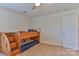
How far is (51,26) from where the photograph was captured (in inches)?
228

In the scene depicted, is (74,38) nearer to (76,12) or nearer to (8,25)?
(76,12)

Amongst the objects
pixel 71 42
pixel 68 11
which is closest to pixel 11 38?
pixel 71 42

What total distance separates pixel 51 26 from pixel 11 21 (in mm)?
2227

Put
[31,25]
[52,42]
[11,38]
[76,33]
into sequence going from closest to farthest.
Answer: [11,38] < [76,33] < [52,42] < [31,25]

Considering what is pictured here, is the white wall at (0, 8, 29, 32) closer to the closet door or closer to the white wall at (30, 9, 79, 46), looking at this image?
the white wall at (30, 9, 79, 46)

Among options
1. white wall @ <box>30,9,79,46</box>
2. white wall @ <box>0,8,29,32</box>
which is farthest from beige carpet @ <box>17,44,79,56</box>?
white wall @ <box>0,8,29,32</box>

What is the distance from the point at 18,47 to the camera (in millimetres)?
3912

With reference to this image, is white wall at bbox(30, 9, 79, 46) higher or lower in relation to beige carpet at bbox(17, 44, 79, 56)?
higher

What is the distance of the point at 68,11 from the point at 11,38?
9.66 feet

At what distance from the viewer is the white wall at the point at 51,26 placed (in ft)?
17.4

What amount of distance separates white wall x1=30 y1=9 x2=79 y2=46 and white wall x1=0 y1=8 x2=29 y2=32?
3.26 ft

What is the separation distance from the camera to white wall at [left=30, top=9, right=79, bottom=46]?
17.4 ft

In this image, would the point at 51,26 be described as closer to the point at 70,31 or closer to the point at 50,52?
the point at 70,31

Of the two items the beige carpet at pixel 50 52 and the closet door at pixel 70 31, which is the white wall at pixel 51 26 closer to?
the closet door at pixel 70 31
